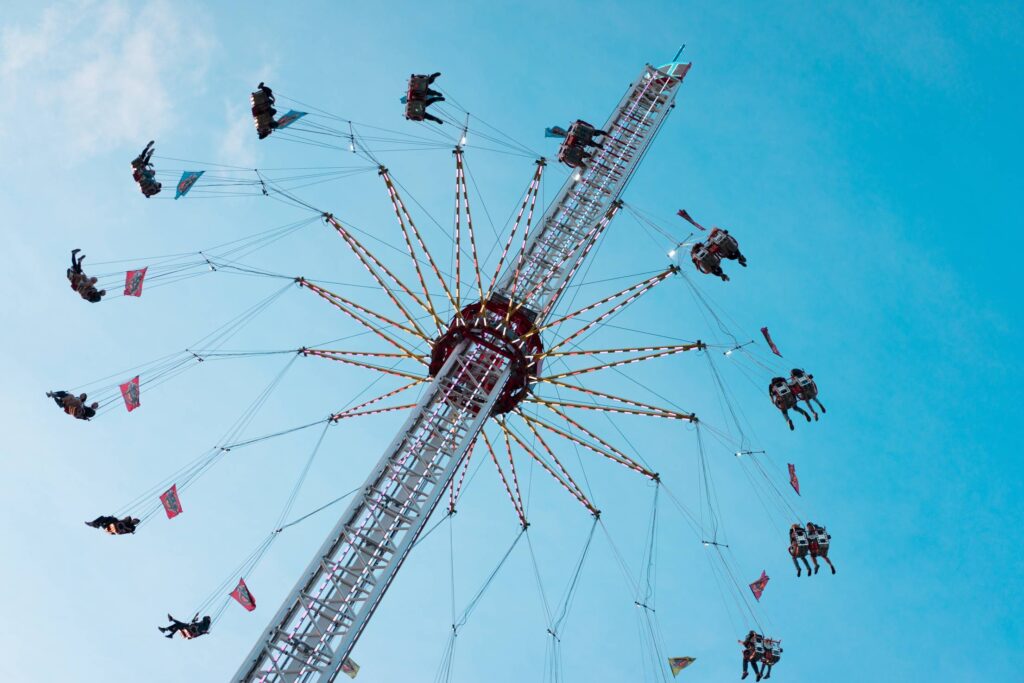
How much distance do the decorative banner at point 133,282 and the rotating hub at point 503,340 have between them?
9291mm

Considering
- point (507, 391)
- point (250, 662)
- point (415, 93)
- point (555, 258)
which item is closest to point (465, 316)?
point (507, 391)

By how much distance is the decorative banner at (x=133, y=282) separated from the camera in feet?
89.2

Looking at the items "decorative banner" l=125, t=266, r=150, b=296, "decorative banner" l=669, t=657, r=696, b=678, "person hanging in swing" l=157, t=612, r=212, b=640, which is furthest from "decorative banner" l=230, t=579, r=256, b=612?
"decorative banner" l=669, t=657, r=696, b=678

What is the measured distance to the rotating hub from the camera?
27.6m

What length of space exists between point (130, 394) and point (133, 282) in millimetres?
3481

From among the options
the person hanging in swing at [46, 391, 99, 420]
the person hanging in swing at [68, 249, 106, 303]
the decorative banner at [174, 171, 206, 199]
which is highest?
the decorative banner at [174, 171, 206, 199]

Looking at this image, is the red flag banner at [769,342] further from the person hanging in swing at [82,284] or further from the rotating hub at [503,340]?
the person hanging in swing at [82,284]

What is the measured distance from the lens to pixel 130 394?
2691 centimetres

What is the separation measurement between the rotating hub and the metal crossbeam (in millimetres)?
364

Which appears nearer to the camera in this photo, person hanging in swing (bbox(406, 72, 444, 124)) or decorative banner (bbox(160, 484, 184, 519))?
decorative banner (bbox(160, 484, 184, 519))

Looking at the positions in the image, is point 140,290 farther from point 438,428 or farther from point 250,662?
point 250,662

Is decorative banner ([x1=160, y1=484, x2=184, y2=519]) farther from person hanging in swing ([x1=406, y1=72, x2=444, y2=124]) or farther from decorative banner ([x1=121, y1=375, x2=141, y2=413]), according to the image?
person hanging in swing ([x1=406, y1=72, x2=444, y2=124])

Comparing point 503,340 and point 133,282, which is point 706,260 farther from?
point 133,282

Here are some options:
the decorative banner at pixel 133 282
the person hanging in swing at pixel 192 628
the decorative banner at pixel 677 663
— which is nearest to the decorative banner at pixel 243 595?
the person hanging in swing at pixel 192 628
